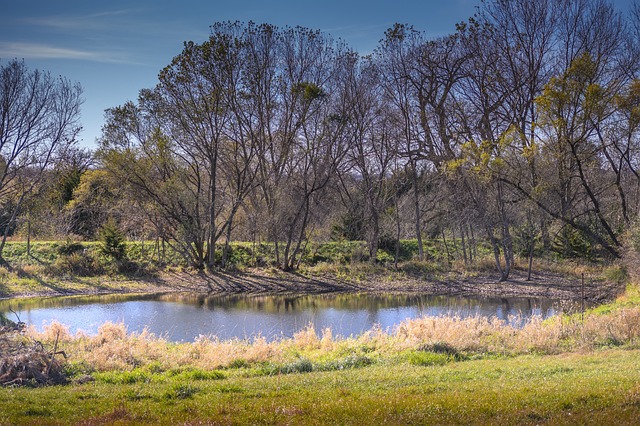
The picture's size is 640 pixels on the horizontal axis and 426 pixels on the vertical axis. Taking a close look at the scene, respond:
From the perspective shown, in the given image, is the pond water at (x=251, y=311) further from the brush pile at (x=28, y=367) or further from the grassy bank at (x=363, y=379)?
the brush pile at (x=28, y=367)

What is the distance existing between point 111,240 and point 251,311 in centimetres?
1400

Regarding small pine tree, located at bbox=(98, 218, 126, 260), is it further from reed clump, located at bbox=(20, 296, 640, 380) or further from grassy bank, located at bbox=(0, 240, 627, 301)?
reed clump, located at bbox=(20, 296, 640, 380)

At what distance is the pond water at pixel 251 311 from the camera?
2102cm

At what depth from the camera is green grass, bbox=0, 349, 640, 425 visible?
7297mm

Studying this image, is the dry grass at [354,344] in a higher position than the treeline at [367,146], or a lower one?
lower

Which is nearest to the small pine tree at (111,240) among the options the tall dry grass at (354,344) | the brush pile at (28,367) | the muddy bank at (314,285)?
the muddy bank at (314,285)

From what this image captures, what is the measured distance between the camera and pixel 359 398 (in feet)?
27.5

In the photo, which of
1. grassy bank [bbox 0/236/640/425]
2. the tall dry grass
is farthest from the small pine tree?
grassy bank [bbox 0/236/640/425]

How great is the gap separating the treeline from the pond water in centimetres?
656

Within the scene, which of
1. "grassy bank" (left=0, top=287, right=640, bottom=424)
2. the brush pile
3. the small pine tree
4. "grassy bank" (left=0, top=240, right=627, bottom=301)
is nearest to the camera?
"grassy bank" (left=0, top=287, right=640, bottom=424)

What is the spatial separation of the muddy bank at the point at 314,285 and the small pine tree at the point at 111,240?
2519mm

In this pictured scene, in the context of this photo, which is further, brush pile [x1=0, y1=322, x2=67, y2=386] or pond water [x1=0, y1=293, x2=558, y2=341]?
pond water [x1=0, y1=293, x2=558, y2=341]

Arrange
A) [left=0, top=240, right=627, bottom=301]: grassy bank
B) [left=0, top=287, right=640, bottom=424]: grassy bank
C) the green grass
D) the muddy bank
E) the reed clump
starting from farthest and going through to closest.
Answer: [left=0, top=240, right=627, bottom=301]: grassy bank < the muddy bank < the reed clump < [left=0, top=287, right=640, bottom=424]: grassy bank < the green grass

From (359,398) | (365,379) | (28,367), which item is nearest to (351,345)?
(365,379)
